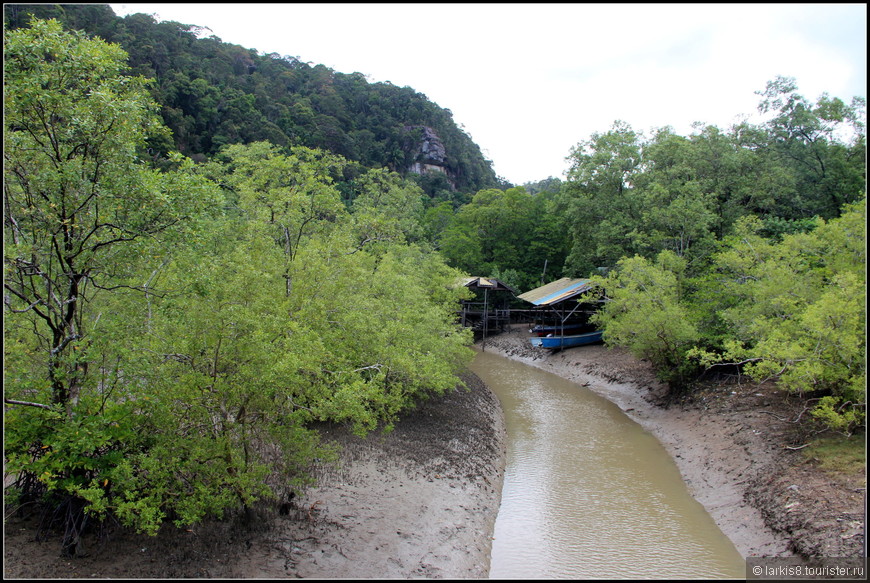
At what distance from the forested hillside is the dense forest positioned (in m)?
23.7

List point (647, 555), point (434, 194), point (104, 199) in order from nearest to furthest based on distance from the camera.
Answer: point (104, 199) < point (647, 555) < point (434, 194)

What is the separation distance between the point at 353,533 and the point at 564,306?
963 inches

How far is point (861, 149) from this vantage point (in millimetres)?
25281

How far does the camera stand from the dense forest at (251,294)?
652cm

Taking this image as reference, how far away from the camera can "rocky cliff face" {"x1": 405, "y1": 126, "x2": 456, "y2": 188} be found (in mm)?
86875

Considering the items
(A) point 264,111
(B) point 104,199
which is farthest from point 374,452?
(A) point 264,111

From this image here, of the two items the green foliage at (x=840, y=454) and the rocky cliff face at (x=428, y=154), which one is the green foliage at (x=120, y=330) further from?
the rocky cliff face at (x=428, y=154)

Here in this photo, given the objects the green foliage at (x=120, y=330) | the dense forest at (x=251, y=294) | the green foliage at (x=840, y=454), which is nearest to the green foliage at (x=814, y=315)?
the dense forest at (x=251, y=294)

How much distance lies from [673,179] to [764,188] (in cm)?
406

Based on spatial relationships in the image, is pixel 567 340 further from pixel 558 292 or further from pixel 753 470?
pixel 753 470

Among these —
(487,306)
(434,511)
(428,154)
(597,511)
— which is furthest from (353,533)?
(428,154)

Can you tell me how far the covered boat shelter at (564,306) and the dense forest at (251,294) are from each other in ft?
17.4

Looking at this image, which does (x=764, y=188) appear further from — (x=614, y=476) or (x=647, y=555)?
(x=647, y=555)

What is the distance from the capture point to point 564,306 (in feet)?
102
